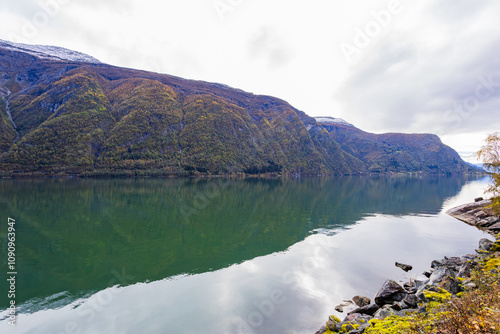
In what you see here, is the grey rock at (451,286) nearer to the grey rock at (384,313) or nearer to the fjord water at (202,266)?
the grey rock at (384,313)

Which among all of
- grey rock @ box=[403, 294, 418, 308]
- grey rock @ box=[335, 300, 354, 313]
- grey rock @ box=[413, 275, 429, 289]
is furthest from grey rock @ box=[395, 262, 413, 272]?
grey rock @ box=[403, 294, 418, 308]

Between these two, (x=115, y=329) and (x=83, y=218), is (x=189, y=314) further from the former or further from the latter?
(x=83, y=218)

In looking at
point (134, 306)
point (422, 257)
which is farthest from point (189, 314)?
point (422, 257)

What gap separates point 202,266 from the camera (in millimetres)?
18859

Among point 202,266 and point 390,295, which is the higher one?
point 390,295

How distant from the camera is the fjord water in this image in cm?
1209

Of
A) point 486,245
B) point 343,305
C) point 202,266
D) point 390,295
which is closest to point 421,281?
point 390,295

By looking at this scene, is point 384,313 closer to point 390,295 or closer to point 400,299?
point 390,295

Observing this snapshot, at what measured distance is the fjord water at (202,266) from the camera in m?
12.1

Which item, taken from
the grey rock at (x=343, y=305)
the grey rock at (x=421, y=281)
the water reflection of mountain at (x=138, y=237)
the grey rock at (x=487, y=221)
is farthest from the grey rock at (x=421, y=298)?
the grey rock at (x=487, y=221)

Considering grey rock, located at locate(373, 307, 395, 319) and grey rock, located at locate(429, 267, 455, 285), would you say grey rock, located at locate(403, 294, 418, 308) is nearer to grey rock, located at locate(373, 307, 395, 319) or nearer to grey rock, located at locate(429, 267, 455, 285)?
grey rock, located at locate(373, 307, 395, 319)

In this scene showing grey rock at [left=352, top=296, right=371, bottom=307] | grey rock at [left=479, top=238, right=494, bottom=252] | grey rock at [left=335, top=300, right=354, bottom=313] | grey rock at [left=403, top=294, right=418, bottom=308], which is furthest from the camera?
grey rock at [left=479, top=238, right=494, bottom=252]

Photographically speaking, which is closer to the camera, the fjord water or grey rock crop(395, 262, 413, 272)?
the fjord water

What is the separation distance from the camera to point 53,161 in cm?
13038
